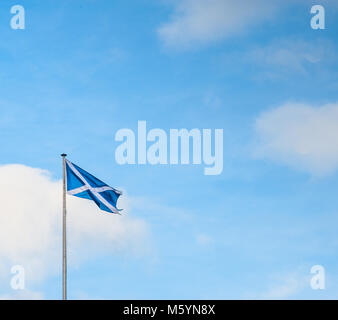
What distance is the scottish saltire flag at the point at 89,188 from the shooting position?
40.3 m

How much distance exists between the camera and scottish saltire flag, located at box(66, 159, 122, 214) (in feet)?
132

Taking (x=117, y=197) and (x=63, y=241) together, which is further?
(x=117, y=197)

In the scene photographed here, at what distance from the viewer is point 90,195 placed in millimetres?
40719

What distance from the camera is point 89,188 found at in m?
40.7
